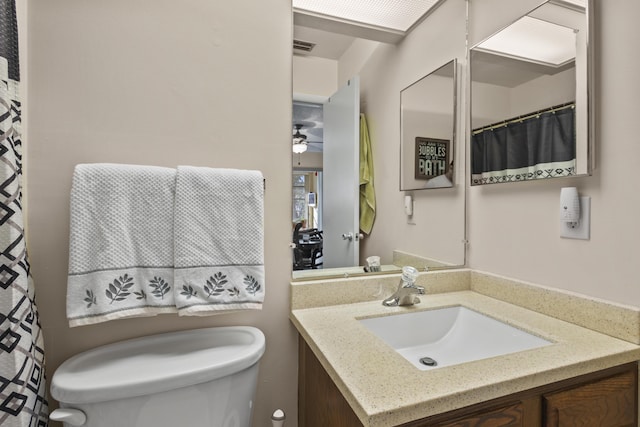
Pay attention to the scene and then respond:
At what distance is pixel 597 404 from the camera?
29.6 inches

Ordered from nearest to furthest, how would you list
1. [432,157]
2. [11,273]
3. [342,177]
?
[11,273]
[342,177]
[432,157]

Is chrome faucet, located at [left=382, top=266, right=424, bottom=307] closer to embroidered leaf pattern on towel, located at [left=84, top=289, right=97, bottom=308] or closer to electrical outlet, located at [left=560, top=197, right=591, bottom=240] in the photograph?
electrical outlet, located at [left=560, top=197, right=591, bottom=240]

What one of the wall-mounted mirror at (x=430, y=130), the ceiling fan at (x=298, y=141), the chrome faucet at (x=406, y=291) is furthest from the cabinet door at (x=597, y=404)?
the ceiling fan at (x=298, y=141)

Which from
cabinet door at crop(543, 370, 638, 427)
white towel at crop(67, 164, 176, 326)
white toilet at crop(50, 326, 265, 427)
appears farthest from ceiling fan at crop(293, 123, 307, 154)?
cabinet door at crop(543, 370, 638, 427)

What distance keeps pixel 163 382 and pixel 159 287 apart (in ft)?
0.78

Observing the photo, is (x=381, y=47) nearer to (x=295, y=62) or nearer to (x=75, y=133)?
(x=295, y=62)

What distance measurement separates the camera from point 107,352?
2.74 feet

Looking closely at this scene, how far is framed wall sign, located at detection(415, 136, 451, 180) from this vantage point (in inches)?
52.1

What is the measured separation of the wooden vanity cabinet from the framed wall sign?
2.79 ft

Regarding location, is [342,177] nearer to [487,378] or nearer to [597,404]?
[487,378]

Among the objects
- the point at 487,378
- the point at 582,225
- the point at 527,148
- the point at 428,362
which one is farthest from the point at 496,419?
the point at 527,148

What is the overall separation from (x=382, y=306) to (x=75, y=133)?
3.65 feet

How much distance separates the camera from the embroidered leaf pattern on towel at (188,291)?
2.68 feet

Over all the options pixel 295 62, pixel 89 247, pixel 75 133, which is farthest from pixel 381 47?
pixel 89 247
